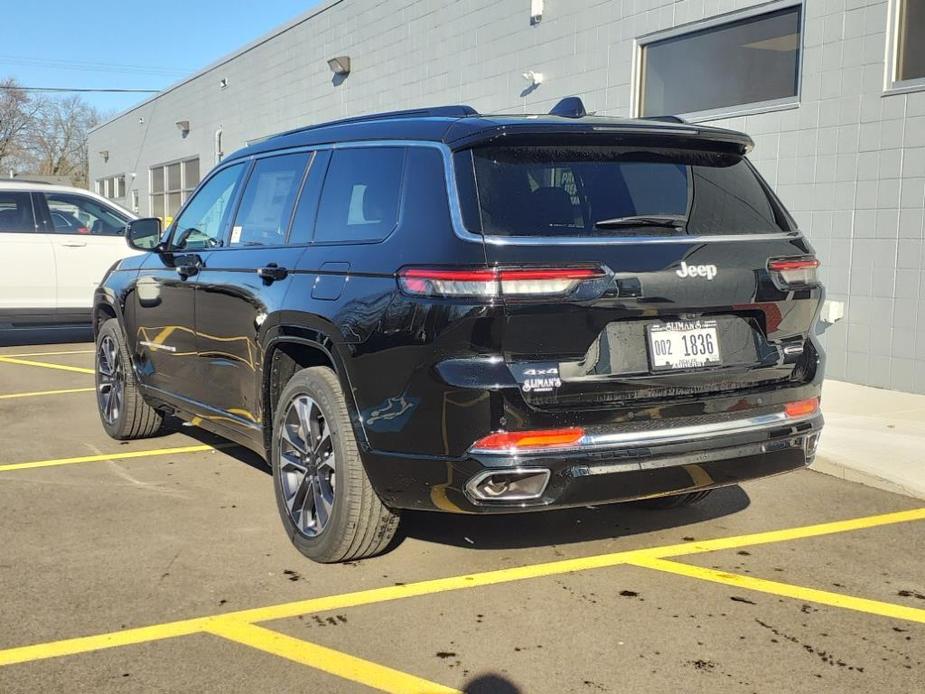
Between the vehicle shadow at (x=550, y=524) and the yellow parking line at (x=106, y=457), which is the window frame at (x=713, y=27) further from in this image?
the yellow parking line at (x=106, y=457)

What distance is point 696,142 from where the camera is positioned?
13.7 feet

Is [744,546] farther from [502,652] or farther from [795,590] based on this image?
[502,652]

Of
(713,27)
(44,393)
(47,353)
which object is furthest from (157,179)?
(713,27)

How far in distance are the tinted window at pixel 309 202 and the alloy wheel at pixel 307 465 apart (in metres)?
0.76

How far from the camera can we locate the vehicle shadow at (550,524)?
4738 millimetres

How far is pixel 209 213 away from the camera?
5.71 meters

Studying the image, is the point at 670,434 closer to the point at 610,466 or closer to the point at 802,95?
the point at 610,466

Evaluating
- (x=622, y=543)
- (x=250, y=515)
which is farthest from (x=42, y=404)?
(x=622, y=543)

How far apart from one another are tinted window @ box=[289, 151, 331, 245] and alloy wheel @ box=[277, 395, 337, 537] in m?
0.76

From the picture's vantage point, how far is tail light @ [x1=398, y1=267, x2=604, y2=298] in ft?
11.5

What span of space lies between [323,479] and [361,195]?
1235 mm

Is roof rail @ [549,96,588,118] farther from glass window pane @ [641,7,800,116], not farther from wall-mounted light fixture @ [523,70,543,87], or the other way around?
wall-mounted light fixture @ [523,70,543,87]

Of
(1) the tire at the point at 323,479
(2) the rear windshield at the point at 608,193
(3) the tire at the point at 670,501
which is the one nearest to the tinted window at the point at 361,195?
(2) the rear windshield at the point at 608,193

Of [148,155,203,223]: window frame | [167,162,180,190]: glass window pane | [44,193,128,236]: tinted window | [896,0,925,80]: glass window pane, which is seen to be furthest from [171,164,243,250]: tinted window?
[167,162,180,190]: glass window pane
